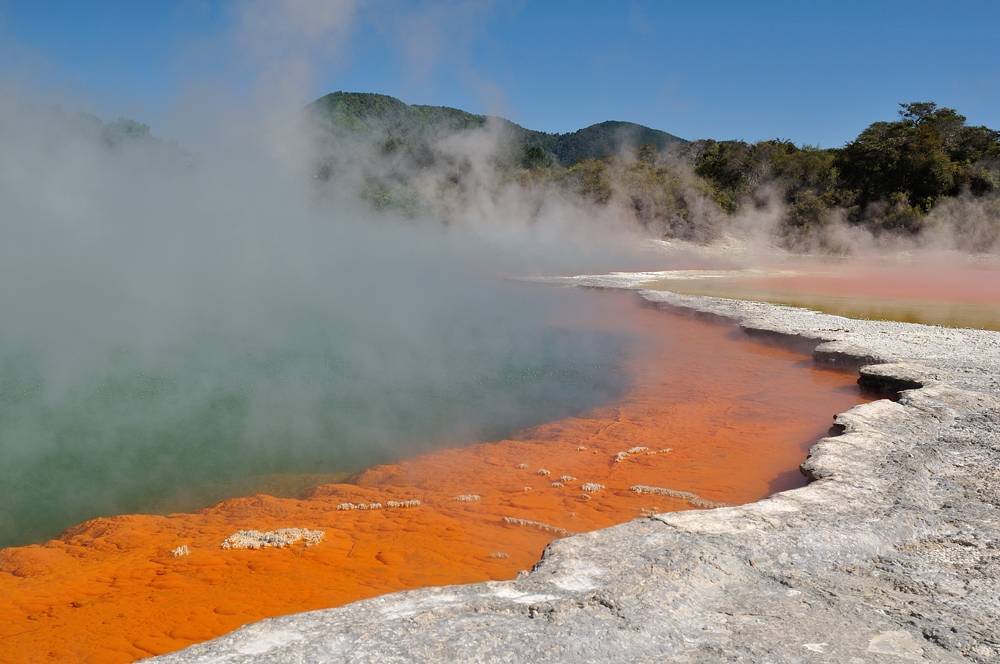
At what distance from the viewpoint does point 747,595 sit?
217cm

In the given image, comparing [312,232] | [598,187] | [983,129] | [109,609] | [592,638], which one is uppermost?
[983,129]

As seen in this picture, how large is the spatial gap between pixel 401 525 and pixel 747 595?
1.86 meters

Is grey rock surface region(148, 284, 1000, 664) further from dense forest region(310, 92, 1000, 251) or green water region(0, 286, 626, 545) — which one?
dense forest region(310, 92, 1000, 251)

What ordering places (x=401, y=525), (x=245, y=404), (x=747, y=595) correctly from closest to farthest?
(x=747, y=595) → (x=401, y=525) → (x=245, y=404)

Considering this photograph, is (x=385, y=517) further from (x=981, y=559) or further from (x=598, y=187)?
(x=598, y=187)

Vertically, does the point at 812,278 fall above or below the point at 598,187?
below

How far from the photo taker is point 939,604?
6.93ft

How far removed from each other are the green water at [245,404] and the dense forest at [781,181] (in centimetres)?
2094

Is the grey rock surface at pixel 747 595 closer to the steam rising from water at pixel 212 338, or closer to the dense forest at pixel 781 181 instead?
the steam rising from water at pixel 212 338

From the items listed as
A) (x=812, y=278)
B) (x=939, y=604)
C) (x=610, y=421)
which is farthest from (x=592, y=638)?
(x=812, y=278)

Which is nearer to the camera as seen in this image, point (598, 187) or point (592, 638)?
point (592, 638)

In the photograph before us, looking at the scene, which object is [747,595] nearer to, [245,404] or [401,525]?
[401,525]

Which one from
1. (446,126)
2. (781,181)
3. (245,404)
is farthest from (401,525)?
(446,126)

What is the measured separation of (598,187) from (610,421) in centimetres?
2750
